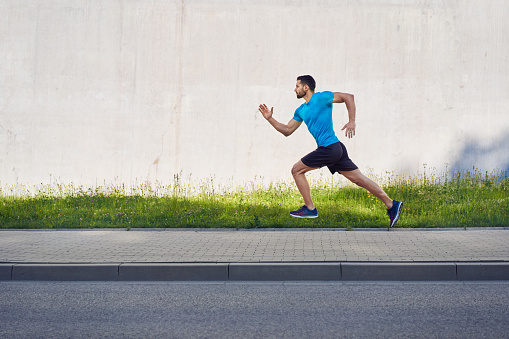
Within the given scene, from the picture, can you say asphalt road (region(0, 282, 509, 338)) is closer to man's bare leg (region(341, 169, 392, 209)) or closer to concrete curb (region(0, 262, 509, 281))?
concrete curb (region(0, 262, 509, 281))

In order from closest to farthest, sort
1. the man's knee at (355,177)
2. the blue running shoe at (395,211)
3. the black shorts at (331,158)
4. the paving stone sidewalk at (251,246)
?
the black shorts at (331,158), the man's knee at (355,177), the paving stone sidewalk at (251,246), the blue running shoe at (395,211)

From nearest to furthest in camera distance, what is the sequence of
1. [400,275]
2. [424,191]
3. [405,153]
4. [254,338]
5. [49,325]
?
[254,338], [49,325], [400,275], [424,191], [405,153]

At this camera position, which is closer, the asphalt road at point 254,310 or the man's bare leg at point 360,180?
the asphalt road at point 254,310

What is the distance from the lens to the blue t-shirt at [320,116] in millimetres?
6316

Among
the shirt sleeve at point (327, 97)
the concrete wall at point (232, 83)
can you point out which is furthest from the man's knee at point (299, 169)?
the concrete wall at point (232, 83)

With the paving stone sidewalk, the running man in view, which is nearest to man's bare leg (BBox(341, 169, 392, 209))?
the running man

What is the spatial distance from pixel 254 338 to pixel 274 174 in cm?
939

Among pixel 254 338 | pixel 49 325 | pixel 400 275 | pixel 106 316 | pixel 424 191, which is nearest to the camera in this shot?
pixel 254 338

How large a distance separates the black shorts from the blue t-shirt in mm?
71

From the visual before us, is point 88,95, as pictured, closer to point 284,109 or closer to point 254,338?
point 284,109

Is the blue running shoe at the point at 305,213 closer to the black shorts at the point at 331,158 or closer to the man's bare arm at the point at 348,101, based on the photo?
the black shorts at the point at 331,158

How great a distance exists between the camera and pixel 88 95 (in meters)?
13.9

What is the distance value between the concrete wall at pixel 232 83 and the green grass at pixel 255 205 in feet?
1.32

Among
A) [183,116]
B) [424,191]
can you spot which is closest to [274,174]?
[183,116]
